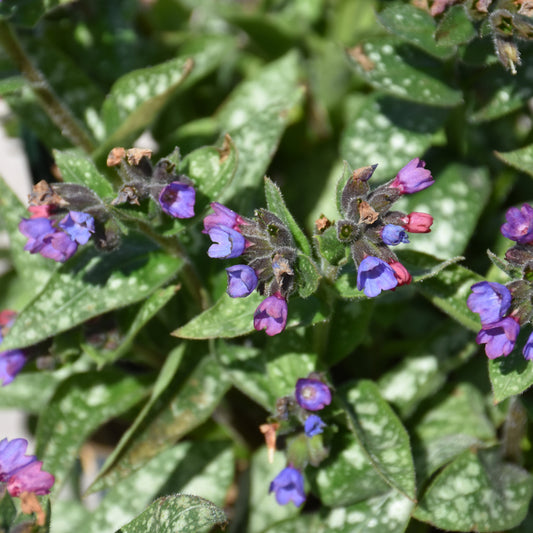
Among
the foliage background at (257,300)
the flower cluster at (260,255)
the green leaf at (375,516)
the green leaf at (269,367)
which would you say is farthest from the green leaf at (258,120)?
the green leaf at (375,516)

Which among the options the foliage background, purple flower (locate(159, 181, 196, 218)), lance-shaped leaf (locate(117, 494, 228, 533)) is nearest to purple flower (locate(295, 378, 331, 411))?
the foliage background

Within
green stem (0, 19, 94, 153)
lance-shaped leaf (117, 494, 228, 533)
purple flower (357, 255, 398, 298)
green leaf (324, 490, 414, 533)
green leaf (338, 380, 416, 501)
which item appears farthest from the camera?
green stem (0, 19, 94, 153)

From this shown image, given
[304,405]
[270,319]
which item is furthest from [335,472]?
[270,319]

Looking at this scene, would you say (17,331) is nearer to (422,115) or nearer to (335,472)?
(335,472)

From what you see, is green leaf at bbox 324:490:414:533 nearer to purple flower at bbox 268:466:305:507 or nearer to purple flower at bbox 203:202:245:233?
purple flower at bbox 268:466:305:507

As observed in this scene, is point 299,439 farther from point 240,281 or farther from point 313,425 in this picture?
point 240,281

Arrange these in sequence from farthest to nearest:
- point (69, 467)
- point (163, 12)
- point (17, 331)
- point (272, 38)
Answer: point (163, 12), point (272, 38), point (69, 467), point (17, 331)
